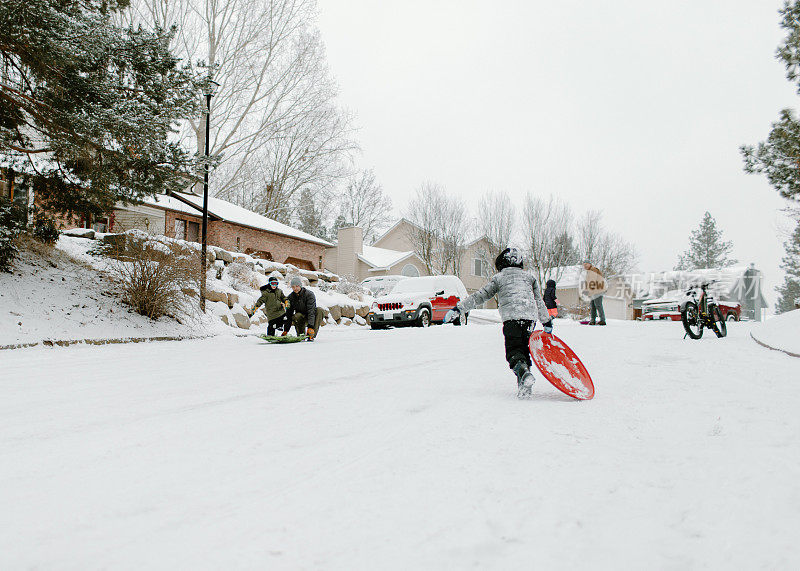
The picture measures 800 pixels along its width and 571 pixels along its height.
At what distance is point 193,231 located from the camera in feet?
89.0

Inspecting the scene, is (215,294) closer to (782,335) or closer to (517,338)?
(517,338)

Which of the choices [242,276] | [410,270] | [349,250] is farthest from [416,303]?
[410,270]

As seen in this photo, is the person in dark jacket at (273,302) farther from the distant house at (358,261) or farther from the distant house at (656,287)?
the distant house at (358,261)

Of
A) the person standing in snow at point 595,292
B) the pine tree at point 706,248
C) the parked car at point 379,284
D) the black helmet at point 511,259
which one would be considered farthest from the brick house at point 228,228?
the pine tree at point 706,248

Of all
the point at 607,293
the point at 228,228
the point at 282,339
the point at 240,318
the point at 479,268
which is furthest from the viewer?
the point at 479,268

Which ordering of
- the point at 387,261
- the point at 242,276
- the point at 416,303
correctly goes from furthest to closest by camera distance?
the point at 387,261 < the point at 242,276 < the point at 416,303

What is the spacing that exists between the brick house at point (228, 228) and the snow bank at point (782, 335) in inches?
782

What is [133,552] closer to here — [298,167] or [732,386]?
[732,386]

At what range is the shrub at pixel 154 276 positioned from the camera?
11391 mm

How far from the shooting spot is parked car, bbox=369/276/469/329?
17.5 m

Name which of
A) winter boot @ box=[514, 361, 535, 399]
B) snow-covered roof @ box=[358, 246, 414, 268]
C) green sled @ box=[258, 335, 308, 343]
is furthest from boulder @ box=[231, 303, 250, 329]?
snow-covered roof @ box=[358, 246, 414, 268]

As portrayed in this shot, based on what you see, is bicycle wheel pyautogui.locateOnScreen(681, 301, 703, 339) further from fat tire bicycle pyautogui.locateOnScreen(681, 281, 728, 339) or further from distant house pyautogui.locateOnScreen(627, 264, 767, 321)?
distant house pyautogui.locateOnScreen(627, 264, 767, 321)

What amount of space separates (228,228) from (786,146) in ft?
78.1

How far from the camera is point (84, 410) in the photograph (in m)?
4.20
